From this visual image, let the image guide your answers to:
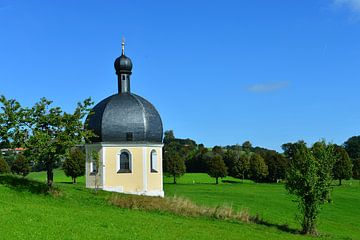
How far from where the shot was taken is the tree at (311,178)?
1107 inches

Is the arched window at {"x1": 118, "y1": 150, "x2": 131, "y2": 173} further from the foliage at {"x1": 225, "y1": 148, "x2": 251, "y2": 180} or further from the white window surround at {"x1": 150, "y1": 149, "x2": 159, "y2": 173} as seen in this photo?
the foliage at {"x1": 225, "y1": 148, "x2": 251, "y2": 180}

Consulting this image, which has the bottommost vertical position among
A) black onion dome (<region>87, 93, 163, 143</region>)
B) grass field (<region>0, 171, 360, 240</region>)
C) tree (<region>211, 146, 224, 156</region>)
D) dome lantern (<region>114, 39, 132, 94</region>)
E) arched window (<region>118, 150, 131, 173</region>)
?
grass field (<region>0, 171, 360, 240</region>)

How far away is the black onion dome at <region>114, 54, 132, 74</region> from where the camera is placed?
4050cm

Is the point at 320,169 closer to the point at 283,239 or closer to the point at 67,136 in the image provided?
the point at 283,239

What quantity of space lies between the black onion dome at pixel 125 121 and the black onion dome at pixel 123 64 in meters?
2.35

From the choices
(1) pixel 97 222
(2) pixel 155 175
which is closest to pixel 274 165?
(2) pixel 155 175

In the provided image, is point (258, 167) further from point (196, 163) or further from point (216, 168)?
point (196, 163)

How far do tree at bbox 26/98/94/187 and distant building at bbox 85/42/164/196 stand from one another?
345 inches

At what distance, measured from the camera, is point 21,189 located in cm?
2766

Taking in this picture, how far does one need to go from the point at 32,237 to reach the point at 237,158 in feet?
268

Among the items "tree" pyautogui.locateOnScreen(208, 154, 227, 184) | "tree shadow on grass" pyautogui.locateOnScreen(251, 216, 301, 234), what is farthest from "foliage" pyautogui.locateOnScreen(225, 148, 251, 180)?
"tree shadow on grass" pyautogui.locateOnScreen(251, 216, 301, 234)

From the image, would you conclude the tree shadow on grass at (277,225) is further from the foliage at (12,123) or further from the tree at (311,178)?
the foliage at (12,123)

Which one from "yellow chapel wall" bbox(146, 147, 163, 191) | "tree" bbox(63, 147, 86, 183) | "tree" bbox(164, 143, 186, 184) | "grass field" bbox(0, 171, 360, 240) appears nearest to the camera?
"grass field" bbox(0, 171, 360, 240)

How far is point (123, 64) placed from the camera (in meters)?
40.5
